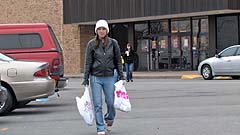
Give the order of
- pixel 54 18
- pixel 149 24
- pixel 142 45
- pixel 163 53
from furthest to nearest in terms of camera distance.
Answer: pixel 54 18 → pixel 142 45 → pixel 149 24 → pixel 163 53

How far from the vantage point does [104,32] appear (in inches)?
340

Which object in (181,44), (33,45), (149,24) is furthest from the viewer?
(149,24)

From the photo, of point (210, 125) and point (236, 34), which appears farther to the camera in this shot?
point (236, 34)

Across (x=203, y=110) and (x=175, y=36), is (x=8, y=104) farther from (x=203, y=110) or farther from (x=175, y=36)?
(x=175, y=36)

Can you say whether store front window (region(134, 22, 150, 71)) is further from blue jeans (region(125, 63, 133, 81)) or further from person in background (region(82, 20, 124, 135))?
person in background (region(82, 20, 124, 135))

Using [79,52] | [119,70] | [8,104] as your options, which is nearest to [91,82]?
[119,70]

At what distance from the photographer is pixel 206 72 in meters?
24.9

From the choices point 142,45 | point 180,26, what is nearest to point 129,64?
point 180,26

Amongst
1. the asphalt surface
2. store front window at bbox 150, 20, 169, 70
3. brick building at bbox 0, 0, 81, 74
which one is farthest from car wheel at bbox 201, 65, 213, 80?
brick building at bbox 0, 0, 81, 74

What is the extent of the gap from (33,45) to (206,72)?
41.1 ft

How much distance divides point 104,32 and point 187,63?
24058 mm

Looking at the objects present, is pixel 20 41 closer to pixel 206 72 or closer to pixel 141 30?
pixel 206 72

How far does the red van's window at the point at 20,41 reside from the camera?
14.0 metres

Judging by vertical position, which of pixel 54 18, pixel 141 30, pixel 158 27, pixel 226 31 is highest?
pixel 54 18
